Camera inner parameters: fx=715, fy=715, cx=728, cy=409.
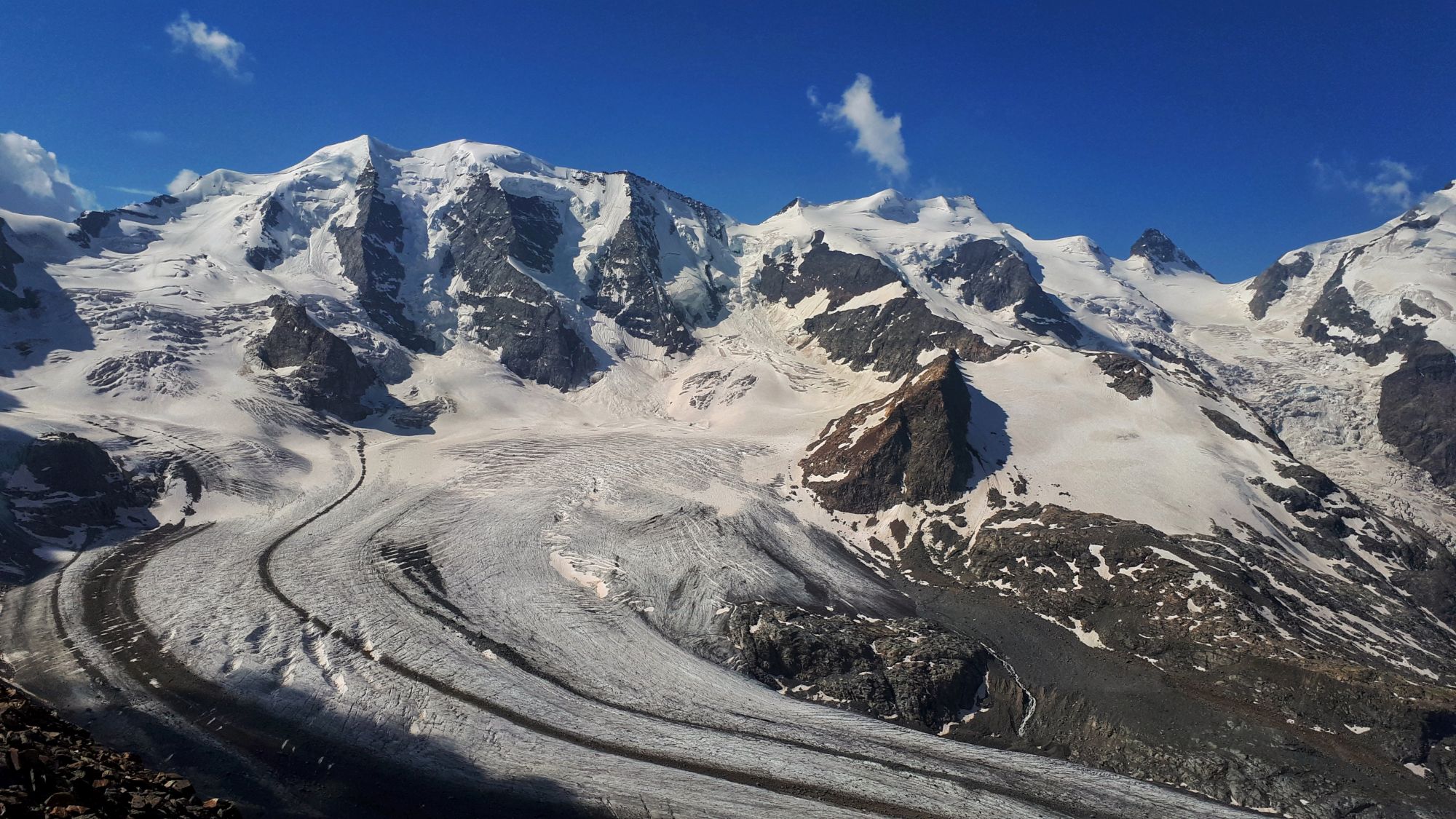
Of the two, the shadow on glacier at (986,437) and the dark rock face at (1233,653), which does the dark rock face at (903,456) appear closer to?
→ the shadow on glacier at (986,437)

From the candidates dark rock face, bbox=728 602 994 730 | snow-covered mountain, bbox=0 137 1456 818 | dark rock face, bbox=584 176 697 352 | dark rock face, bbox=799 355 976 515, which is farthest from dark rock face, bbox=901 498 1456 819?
dark rock face, bbox=584 176 697 352

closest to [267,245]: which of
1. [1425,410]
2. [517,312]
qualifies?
[517,312]

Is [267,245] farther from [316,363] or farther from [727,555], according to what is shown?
[727,555]

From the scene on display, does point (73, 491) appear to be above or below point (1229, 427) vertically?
below

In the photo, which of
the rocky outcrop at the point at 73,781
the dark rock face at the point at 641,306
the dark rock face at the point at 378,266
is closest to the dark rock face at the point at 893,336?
the dark rock face at the point at 641,306

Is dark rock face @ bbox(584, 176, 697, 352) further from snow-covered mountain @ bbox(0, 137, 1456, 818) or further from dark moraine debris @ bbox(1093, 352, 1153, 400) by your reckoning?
dark moraine debris @ bbox(1093, 352, 1153, 400)

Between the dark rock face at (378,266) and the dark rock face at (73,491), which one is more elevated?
the dark rock face at (378,266)

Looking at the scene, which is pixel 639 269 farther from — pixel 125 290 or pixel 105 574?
pixel 105 574

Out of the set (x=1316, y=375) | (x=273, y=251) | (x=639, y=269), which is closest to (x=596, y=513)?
(x=639, y=269)
